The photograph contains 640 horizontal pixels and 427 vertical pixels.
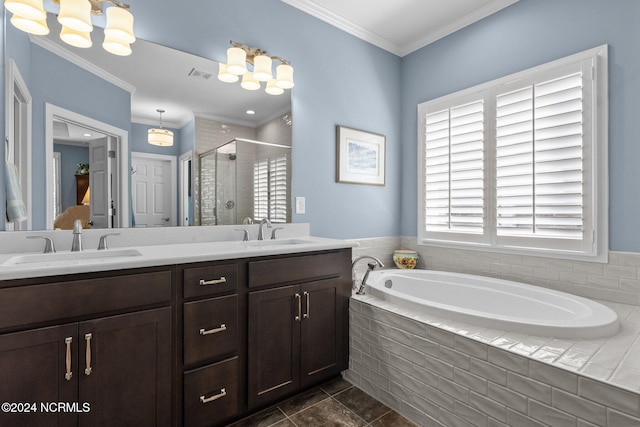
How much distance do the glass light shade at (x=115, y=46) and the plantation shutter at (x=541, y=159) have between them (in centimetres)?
266

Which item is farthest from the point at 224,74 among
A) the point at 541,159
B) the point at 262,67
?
the point at 541,159

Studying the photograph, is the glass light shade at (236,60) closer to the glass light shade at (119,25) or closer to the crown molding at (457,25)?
the glass light shade at (119,25)

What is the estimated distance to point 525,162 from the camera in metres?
2.36

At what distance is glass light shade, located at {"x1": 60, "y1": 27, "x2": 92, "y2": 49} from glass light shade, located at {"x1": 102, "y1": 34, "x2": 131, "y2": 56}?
8 centimetres

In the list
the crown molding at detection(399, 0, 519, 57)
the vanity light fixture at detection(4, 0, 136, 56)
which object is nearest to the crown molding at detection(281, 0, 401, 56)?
the crown molding at detection(399, 0, 519, 57)

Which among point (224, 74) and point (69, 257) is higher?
point (224, 74)

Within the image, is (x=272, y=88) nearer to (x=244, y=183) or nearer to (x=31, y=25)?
(x=244, y=183)

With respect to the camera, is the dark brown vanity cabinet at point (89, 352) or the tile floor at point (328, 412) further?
the tile floor at point (328, 412)

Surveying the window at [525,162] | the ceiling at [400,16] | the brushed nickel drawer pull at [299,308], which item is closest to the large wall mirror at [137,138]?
the brushed nickel drawer pull at [299,308]

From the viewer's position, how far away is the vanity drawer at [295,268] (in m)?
1.69

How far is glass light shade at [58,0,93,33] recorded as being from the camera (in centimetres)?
157

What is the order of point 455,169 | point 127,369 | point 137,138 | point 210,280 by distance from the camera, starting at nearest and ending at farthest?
point 127,369 < point 210,280 < point 137,138 < point 455,169

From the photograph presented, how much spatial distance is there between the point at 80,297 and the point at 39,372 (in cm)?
28

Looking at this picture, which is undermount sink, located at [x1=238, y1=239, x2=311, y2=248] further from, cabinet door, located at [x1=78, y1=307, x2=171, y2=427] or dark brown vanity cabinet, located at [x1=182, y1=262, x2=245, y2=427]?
cabinet door, located at [x1=78, y1=307, x2=171, y2=427]
